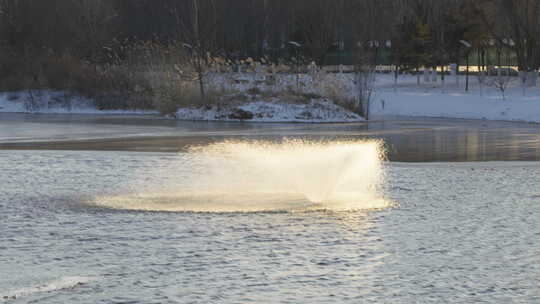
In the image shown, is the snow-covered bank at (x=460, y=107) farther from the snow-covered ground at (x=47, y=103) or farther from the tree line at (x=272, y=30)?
the snow-covered ground at (x=47, y=103)

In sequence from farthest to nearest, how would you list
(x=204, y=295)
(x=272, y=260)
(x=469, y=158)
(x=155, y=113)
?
1. (x=155, y=113)
2. (x=469, y=158)
3. (x=272, y=260)
4. (x=204, y=295)

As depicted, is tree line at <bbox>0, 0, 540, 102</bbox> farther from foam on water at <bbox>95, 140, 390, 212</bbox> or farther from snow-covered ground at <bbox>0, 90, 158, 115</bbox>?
foam on water at <bbox>95, 140, 390, 212</bbox>

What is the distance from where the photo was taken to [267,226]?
10969 mm

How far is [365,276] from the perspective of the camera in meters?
8.41

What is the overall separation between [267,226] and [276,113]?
22425 mm

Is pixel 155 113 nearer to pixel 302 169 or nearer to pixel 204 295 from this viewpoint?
pixel 302 169

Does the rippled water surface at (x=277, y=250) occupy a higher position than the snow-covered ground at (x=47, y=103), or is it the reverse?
the snow-covered ground at (x=47, y=103)

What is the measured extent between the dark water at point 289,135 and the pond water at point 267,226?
0.27 m

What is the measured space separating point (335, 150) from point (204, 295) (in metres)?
13.2

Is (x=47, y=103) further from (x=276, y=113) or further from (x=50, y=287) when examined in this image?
(x=50, y=287)

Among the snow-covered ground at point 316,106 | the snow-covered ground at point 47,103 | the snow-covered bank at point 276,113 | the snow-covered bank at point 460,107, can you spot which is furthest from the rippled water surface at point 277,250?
the snow-covered ground at point 47,103

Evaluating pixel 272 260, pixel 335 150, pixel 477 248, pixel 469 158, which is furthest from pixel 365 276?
pixel 335 150

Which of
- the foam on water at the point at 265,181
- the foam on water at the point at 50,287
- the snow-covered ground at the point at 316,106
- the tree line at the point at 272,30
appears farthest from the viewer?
the tree line at the point at 272,30

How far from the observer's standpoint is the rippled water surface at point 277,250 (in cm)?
786
